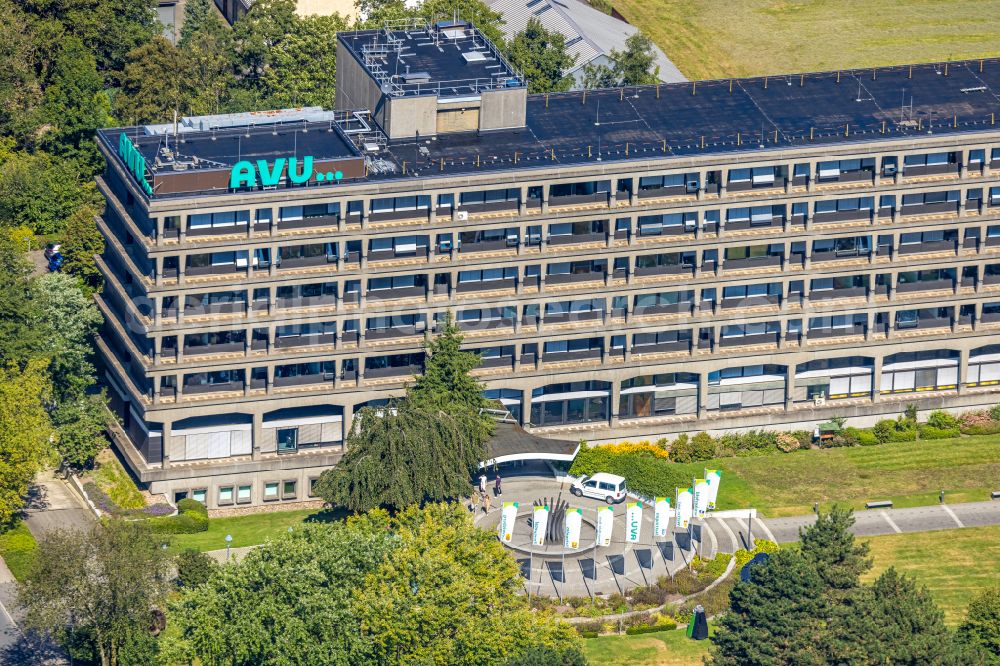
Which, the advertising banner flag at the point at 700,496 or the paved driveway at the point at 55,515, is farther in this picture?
the advertising banner flag at the point at 700,496

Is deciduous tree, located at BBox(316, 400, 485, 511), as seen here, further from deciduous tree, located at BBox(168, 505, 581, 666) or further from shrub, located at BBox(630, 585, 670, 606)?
deciduous tree, located at BBox(168, 505, 581, 666)

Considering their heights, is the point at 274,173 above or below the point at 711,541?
above

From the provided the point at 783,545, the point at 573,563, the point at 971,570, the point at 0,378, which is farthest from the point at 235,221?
the point at 971,570

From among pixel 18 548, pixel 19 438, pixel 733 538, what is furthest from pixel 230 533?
pixel 733 538

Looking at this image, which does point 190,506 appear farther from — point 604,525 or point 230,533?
point 604,525

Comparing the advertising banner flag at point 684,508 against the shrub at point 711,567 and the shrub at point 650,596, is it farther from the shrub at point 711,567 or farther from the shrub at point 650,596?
the shrub at point 650,596

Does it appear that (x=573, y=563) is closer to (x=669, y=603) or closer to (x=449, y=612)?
(x=669, y=603)

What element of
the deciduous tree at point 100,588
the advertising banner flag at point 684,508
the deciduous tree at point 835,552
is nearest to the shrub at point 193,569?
the deciduous tree at point 100,588
